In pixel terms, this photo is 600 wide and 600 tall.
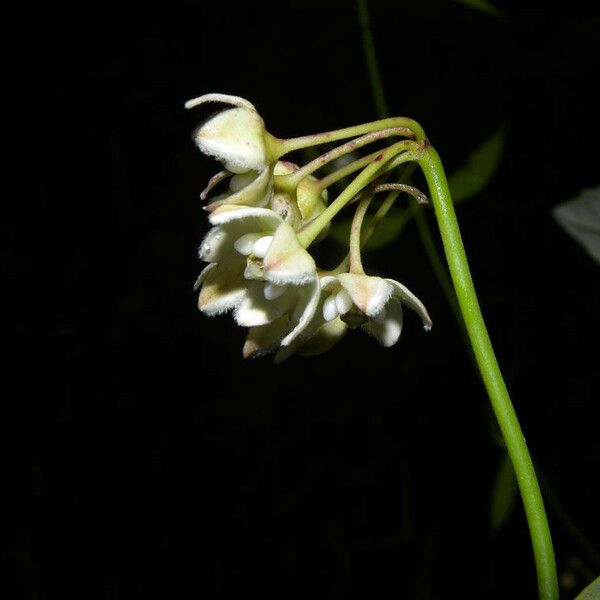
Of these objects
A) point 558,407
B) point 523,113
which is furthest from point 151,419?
point 523,113

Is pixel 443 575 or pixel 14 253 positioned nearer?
pixel 14 253

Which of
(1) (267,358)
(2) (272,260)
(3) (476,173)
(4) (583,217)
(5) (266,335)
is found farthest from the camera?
(1) (267,358)

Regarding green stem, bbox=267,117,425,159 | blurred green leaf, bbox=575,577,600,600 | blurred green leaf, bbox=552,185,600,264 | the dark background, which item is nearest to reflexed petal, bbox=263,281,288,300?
green stem, bbox=267,117,425,159

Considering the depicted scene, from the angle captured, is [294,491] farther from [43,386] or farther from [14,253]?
[14,253]

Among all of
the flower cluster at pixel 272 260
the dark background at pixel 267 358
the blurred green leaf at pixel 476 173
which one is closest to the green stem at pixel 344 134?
the flower cluster at pixel 272 260

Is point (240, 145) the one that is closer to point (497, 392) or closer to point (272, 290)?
point (272, 290)

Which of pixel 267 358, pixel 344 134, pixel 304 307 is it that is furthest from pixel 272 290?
pixel 267 358

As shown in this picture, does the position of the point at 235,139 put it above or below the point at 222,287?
above
